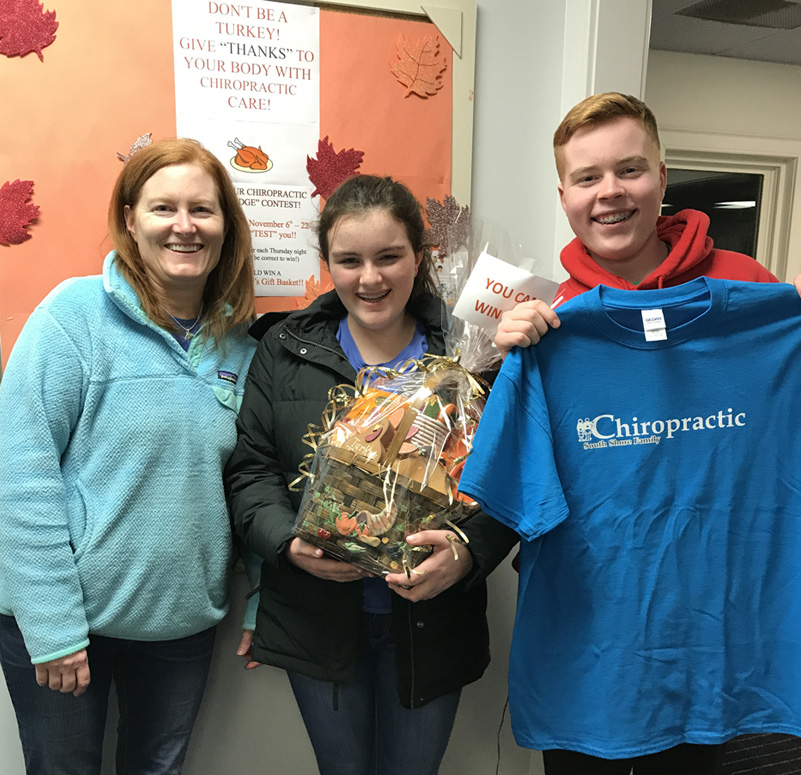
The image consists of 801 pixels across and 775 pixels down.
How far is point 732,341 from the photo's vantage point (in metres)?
1.07

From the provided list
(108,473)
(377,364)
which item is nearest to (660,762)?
(377,364)

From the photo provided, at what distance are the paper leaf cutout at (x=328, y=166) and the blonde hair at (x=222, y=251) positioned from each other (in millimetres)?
284

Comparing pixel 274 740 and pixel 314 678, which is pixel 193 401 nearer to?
pixel 314 678

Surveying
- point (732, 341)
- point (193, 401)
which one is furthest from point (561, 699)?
point (193, 401)

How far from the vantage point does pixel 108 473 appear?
123 cm

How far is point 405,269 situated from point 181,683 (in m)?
1.04

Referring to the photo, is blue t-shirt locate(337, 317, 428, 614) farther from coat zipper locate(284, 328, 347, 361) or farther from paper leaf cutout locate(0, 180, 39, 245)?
paper leaf cutout locate(0, 180, 39, 245)

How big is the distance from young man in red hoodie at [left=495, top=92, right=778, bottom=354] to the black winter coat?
314 millimetres

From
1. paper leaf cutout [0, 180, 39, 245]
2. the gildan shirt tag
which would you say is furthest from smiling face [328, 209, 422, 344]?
paper leaf cutout [0, 180, 39, 245]

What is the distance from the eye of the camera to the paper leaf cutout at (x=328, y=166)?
1594 mm

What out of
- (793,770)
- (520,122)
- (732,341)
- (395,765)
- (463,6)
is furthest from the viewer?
(793,770)

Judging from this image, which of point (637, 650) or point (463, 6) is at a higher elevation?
point (463, 6)

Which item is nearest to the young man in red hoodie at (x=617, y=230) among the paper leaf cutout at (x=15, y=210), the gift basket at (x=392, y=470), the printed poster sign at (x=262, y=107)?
the gift basket at (x=392, y=470)

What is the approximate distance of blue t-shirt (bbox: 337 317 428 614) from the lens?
4.12 ft
